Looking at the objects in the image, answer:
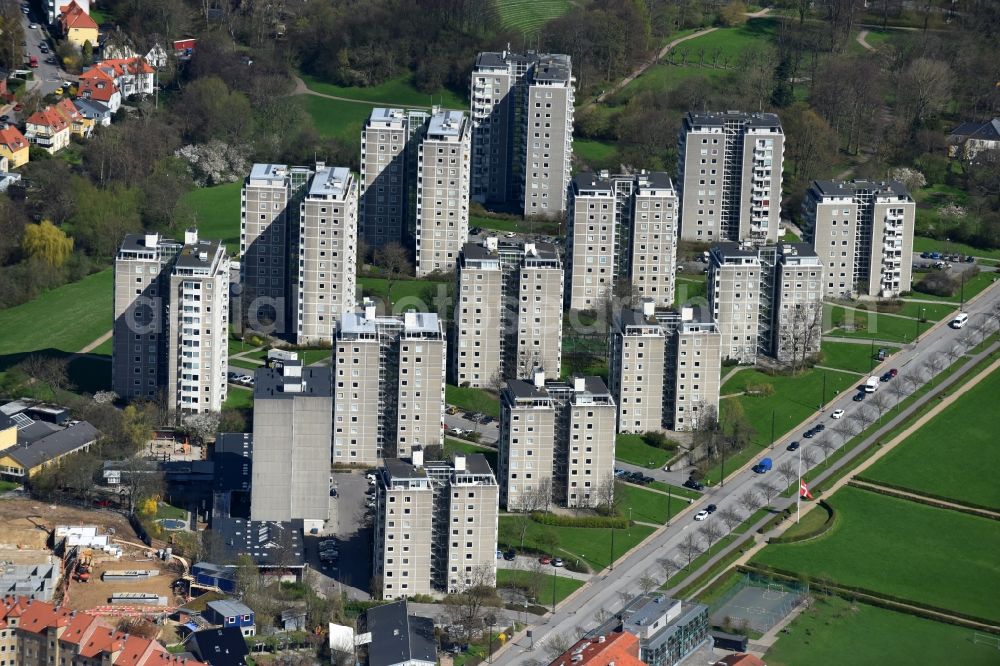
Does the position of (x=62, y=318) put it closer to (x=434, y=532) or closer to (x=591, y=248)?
(x=591, y=248)

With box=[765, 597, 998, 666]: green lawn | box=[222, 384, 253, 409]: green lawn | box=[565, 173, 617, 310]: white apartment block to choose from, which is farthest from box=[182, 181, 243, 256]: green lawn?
box=[765, 597, 998, 666]: green lawn

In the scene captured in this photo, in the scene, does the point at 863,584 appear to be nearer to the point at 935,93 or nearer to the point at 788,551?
the point at 788,551

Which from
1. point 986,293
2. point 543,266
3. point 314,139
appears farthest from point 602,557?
point 314,139

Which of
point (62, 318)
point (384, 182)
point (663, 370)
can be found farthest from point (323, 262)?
point (663, 370)

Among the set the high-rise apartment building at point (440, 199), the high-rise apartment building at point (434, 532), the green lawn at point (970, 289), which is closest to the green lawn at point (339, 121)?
the high-rise apartment building at point (440, 199)

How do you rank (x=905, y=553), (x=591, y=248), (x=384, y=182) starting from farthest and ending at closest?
(x=384, y=182), (x=591, y=248), (x=905, y=553)

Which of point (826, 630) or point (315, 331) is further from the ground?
point (315, 331)
